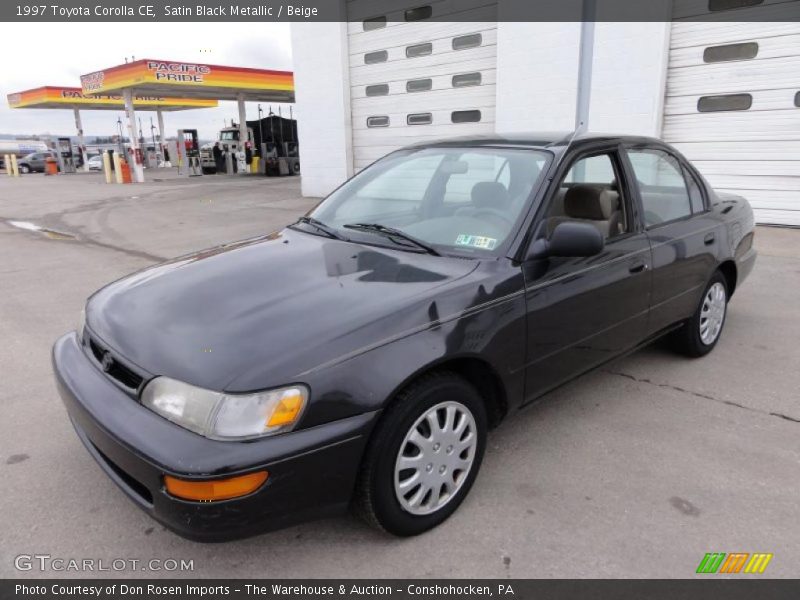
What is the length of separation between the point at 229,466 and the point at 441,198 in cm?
195

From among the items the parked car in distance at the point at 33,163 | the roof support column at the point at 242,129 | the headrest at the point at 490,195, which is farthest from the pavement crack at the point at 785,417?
the parked car in distance at the point at 33,163

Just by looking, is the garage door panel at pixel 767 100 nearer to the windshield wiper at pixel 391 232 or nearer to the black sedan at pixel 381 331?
the black sedan at pixel 381 331

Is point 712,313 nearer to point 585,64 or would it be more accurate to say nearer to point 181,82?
point 585,64

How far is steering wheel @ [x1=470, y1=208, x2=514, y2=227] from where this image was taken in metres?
2.87

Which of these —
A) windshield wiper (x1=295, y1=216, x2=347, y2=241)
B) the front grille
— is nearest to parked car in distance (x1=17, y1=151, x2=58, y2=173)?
windshield wiper (x1=295, y1=216, x2=347, y2=241)

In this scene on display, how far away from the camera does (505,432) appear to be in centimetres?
322

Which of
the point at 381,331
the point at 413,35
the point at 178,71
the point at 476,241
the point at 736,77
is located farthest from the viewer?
the point at 178,71

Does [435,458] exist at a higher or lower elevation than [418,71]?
lower

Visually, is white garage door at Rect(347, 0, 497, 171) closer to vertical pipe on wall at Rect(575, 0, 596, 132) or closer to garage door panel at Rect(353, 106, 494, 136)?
garage door panel at Rect(353, 106, 494, 136)

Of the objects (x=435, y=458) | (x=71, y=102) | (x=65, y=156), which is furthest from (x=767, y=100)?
(x=65, y=156)

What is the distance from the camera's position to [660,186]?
12.4ft

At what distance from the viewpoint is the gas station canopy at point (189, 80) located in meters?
22.4

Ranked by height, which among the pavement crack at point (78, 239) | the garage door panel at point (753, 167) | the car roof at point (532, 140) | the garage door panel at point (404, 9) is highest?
the garage door panel at point (404, 9)
